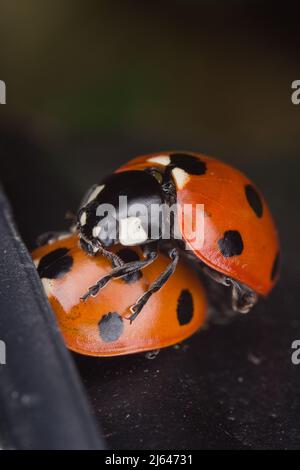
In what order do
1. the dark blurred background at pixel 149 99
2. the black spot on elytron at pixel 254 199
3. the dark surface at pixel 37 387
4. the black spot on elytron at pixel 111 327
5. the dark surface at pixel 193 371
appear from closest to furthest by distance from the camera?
the dark surface at pixel 37 387 → the dark surface at pixel 193 371 → the black spot on elytron at pixel 111 327 → the black spot on elytron at pixel 254 199 → the dark blurred background at pixel 149 99

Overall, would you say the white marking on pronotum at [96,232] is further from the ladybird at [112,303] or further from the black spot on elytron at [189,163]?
the black spot on elytron at [189,163]

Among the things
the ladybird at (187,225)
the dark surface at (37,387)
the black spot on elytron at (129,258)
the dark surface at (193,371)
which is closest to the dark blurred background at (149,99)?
the dark surface at (193,371)

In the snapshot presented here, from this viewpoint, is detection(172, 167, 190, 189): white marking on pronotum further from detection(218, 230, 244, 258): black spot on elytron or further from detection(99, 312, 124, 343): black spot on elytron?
detection(99, 312, 124, 343): black spot on elytron

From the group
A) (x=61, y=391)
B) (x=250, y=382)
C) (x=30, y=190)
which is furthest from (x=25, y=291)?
(x=30, y=190)

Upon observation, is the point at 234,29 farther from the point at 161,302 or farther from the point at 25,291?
the point at 25,291

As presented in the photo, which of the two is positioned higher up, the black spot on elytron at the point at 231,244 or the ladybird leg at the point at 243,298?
the black spot on elytron at the point at 231,244

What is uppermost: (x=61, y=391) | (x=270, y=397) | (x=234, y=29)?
(x=234, y=29)

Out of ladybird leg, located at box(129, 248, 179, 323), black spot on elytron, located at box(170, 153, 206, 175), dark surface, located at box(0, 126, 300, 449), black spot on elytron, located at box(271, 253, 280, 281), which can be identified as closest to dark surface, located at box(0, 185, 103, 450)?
dark surface, located at box(0, 126, 300, 449)
